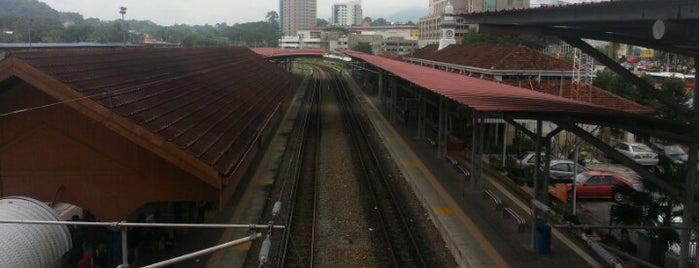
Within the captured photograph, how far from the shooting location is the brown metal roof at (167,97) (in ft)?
33.8

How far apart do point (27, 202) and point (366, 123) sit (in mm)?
27288

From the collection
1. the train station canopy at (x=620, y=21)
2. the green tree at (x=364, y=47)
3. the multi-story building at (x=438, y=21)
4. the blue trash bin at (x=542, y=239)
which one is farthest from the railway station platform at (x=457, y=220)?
the green tree at (x=364, y=47)

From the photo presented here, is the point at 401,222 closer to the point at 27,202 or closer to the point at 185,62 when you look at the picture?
the point at 27,202

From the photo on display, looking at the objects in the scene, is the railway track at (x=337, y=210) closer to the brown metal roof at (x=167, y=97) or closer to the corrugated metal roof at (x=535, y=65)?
the brown metal roof at (x=167, y=97)

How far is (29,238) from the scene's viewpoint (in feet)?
27.9

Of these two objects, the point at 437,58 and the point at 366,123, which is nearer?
the point at 366,123

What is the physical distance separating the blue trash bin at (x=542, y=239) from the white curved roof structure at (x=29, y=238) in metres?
9.03

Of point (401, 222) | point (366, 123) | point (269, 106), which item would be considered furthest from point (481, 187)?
point (366, 123)

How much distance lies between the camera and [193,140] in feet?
36.9

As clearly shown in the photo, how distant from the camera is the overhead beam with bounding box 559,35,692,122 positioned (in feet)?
36.2

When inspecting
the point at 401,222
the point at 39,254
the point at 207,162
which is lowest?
the point at 401,222

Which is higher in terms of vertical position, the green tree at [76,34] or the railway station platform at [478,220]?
the green tree at [76,34]

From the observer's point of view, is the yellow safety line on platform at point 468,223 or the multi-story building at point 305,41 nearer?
the yellow safety line on platform at point 468,223

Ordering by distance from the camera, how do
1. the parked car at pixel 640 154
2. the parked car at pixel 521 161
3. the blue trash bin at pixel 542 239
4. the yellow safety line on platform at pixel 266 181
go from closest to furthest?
the blue trash bin at pixel 542 239 → the yellow safety line on platform at pixel 266 181 → the parked car at pixel 521 161 → the parked car at pixel 640 154
